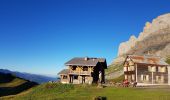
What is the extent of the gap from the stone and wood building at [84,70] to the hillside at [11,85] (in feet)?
65.3

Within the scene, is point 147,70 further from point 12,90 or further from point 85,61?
point 12,90

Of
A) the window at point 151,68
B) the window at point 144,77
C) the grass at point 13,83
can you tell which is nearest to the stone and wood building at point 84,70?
the window at point 144,77

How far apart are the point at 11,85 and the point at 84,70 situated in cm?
3791

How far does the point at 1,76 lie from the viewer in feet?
455

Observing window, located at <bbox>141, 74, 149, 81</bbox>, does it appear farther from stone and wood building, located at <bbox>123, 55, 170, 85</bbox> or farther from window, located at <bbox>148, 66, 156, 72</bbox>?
window, located at <bbox>148, 66, 156, 72</bbox>

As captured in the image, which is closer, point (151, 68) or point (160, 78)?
point (151, 68)

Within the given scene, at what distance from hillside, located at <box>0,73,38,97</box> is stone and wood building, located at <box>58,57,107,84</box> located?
65.3 feet

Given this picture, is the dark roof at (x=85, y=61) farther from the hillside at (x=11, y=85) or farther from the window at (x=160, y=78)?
the hillside at (x=11, y=85)

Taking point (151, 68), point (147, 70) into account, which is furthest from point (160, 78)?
point (147, 70)

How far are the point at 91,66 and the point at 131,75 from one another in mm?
13446

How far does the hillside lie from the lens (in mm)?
108625

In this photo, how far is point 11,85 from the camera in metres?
122

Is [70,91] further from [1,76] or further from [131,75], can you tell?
[1,76]

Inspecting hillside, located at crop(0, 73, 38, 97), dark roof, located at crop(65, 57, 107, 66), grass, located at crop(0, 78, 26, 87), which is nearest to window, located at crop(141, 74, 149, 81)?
dark roof, located at crop(65, 57, 107, 66)
